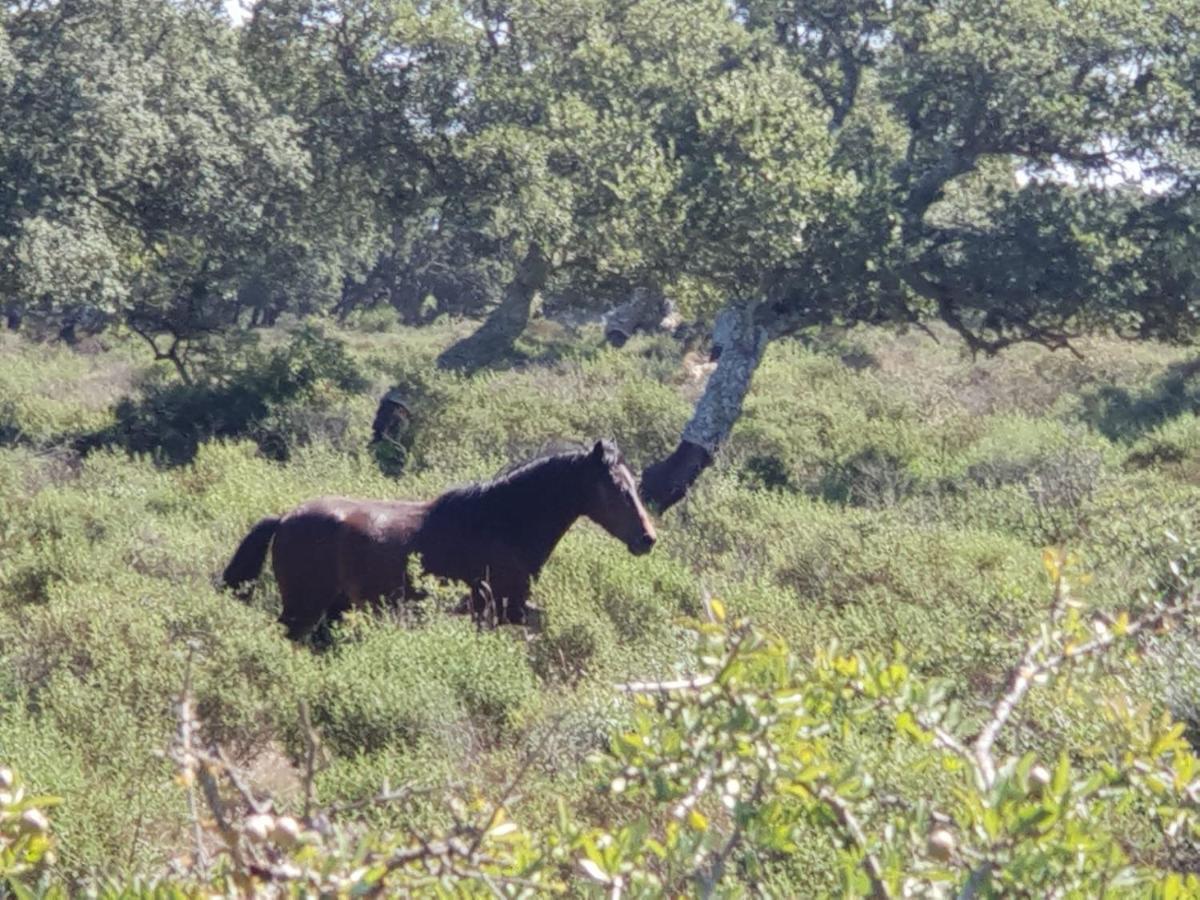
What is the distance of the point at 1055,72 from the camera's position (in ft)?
50.8

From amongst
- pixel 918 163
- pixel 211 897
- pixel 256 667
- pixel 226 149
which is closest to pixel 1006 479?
pixel 918 163

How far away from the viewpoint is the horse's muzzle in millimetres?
8930

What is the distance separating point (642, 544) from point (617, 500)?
340 millimetres

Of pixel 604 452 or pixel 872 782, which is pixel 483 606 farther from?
pixel 872 782

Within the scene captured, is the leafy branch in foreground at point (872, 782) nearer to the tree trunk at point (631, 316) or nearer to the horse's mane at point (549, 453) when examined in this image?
the horse's mane at point (549, 453)

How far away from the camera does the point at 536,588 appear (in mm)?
8891

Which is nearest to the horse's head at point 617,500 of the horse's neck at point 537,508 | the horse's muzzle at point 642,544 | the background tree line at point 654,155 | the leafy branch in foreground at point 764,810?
the horse's muzzle at point 642,544

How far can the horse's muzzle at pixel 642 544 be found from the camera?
8930 millimetres

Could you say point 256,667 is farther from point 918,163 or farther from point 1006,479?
point 918,163

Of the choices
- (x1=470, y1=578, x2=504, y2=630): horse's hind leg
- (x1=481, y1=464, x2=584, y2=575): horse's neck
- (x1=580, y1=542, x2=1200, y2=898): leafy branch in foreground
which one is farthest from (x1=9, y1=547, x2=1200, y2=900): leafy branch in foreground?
(x1=481, y1=464, x2=584, y2=575): horse's neck

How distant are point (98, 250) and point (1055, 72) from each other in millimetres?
11685

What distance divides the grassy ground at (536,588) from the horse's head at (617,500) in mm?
458

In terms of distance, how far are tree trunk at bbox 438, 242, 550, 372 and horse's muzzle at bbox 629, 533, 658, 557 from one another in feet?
47.8

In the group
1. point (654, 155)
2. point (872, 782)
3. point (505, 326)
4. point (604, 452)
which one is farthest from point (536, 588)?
point (505, 326)
